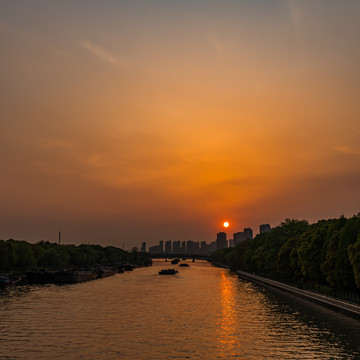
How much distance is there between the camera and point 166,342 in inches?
1914

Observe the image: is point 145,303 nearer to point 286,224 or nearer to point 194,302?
point 194,302

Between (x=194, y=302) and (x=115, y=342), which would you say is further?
(x=194, y=302)

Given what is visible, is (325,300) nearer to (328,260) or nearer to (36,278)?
(328,260)

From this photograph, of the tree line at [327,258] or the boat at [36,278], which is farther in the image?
the boat at [36,278]

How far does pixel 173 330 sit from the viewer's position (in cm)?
5603

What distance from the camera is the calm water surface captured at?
144 ft

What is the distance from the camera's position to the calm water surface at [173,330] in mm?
43969

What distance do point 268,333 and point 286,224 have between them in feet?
363

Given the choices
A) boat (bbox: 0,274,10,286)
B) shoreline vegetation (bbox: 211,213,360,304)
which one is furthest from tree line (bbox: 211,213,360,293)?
boat (bbox: 0,274,10,286)

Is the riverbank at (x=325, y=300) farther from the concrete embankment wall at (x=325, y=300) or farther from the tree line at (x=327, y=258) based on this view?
the tree line at (x=327, y=258)

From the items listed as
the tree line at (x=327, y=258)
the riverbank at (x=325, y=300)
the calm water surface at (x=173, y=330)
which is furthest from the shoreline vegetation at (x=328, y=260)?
the calm water surface at (x=173, y=330)

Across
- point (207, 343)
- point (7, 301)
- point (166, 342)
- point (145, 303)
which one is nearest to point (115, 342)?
point (166, 342)

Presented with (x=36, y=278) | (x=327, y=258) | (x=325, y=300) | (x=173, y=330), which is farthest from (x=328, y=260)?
(x=36, y=278)

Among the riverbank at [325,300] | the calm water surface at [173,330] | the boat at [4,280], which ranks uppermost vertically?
the boat at [4,280]
